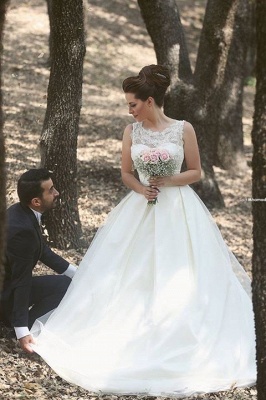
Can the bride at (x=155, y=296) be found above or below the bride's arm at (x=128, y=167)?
below

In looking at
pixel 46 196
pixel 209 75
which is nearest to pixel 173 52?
pixel 209 75

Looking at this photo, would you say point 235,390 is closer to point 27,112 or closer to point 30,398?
point 30,398

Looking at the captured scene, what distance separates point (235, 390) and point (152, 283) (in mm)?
1046

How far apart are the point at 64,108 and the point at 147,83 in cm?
173

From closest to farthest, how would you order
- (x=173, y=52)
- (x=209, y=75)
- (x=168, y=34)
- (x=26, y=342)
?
(x=26, y=342) → (x=168, y=34) → (x=173, y=52) → (x=209, y=75)

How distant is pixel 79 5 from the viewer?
24.6 feet

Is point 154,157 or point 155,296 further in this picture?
point 154,157

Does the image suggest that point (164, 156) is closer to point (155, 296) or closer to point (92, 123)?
point (155, 296)

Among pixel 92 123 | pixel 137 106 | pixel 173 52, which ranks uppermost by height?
pixel 173 52

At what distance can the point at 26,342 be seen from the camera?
18.9ft

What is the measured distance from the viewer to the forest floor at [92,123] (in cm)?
567

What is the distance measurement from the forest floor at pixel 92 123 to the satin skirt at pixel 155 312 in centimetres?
16

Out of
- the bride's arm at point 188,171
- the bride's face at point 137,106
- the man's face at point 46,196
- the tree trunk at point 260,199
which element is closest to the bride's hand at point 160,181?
the bride's arm at point 188,171

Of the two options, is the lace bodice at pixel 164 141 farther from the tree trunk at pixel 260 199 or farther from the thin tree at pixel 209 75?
the thin tree at pixel 209 75
